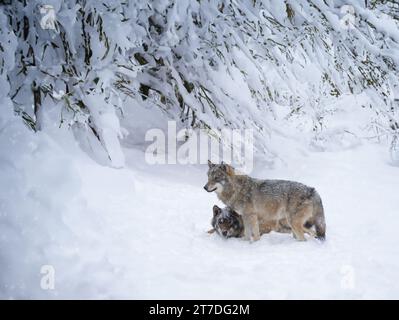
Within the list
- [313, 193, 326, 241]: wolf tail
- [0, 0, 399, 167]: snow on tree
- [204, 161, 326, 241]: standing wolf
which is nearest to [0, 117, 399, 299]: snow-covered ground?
[313, 193, 326, 241]: wolf tail

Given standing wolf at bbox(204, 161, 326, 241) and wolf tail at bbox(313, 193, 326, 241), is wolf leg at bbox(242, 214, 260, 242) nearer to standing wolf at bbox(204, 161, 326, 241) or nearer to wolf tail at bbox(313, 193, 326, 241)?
standing wolf at bbox(204, 161, 326, 241)

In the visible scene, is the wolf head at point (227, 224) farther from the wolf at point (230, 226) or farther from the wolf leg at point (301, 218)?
the wolf leg at point (301, 218)

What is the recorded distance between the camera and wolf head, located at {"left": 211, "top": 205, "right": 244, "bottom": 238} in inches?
267

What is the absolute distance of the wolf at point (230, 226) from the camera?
6773mm

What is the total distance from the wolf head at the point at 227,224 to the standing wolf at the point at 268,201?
0.11 metres

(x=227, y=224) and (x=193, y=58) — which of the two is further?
(x=193, y=58)

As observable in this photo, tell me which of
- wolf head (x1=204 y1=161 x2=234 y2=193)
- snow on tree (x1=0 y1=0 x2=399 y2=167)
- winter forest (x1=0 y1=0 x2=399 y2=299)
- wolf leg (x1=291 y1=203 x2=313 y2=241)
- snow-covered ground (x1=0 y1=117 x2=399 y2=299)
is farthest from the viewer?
wolf head (x1=204 y1=161 x2=234 y2=193)

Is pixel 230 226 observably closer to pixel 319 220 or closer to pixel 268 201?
pixel 268 201

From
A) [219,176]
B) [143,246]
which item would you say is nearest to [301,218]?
[219,176]

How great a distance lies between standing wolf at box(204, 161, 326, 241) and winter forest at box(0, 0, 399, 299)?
0.28m

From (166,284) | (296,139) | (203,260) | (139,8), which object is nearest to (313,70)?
(296,139)

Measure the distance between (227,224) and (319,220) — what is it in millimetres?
1337

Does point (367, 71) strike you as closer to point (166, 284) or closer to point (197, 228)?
A: point (197, 228)

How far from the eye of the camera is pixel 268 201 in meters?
6.84
